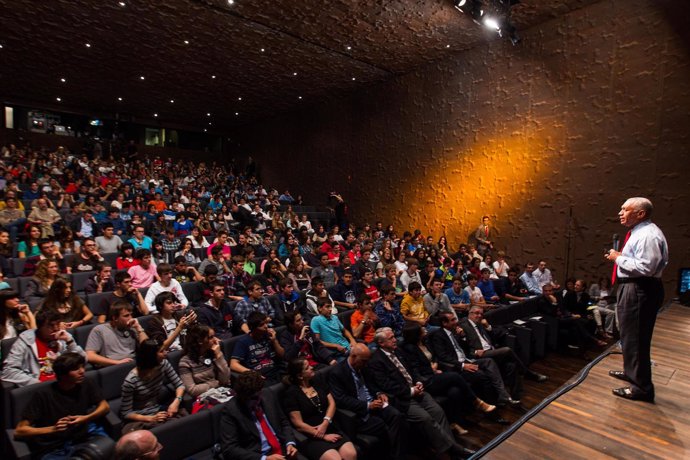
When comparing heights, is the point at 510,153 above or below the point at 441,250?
above

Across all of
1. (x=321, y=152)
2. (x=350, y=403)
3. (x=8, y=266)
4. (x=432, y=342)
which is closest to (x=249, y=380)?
(x=350, y=403)

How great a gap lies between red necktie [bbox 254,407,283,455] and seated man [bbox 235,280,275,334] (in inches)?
49.0

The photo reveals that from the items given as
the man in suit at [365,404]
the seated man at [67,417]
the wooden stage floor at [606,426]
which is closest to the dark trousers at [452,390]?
the man in suit at [365,404]

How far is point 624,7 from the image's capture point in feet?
20.6

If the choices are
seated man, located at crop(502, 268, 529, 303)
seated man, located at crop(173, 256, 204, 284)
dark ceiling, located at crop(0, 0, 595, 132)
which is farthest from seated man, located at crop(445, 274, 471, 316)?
dark ceiling, located at crop(0, 0, 595, 132)

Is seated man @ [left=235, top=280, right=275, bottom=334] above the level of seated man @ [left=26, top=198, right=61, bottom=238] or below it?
below

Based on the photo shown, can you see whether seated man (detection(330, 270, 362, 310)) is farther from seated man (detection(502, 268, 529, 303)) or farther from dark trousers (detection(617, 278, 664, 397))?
dark trousers (detection(617, 278, 664, 397))

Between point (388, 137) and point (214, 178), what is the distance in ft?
20.8

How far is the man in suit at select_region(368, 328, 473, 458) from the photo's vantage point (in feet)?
9.67

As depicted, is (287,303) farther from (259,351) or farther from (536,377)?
(536,377)

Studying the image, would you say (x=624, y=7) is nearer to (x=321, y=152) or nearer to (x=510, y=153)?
(x=510, y=153)

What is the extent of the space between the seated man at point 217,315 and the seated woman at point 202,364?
0.82 metres

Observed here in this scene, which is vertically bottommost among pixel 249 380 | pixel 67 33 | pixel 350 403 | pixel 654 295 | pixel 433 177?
pixel 350 403

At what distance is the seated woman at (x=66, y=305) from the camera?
3.37 metres
